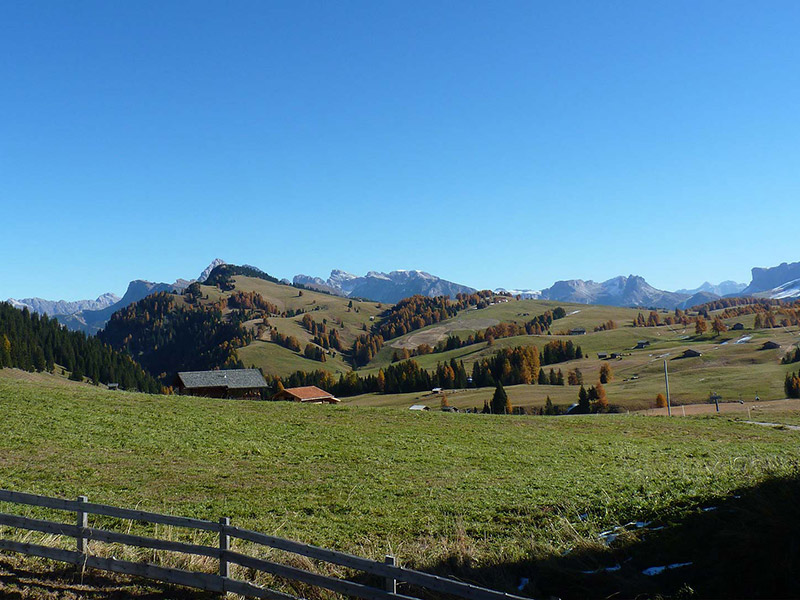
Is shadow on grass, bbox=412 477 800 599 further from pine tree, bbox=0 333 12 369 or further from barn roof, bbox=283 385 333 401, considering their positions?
pine tree, bbox=0 333 12 369

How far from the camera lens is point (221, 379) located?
8262 centimetres

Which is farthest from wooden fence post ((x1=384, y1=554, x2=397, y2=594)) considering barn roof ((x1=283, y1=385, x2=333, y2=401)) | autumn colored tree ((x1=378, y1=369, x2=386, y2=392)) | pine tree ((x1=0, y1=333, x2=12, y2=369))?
autumn colored tree ((x1=378, y1=369, x2=386, y2=392))

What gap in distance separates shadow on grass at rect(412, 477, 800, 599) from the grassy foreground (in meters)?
0.07

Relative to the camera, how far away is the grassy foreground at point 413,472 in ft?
40.9

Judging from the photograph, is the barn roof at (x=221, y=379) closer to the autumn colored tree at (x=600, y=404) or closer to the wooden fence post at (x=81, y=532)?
the wooden fence post at (x=81, y=532)

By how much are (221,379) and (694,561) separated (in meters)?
79.7

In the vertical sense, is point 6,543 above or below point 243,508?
above

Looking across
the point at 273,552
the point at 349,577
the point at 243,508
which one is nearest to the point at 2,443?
the point at 243,508

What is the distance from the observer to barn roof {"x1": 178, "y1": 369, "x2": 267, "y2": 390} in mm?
81188

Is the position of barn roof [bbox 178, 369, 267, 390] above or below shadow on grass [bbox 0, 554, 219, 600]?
below

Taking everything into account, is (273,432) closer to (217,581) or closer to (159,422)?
(159,422)

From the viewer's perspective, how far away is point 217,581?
10500 millimetres

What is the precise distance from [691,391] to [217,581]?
16707 cm

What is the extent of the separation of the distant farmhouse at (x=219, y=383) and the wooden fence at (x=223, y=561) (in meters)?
71.9
